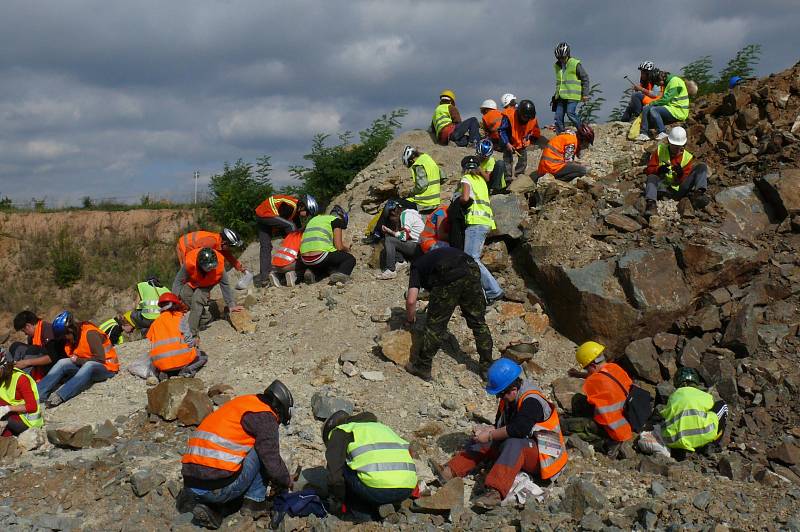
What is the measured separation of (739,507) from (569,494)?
1.27 m

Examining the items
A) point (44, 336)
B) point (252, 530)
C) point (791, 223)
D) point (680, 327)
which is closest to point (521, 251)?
point (680, 327)

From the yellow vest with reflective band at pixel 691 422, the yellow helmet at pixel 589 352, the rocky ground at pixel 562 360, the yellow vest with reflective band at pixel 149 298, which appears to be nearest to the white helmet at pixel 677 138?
the rocky ground at pixel 562 360

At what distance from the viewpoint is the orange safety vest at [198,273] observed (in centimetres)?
885

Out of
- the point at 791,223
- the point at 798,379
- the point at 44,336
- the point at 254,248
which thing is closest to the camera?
the point at 798,379

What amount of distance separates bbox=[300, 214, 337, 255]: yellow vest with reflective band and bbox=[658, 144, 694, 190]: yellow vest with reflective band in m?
4.92

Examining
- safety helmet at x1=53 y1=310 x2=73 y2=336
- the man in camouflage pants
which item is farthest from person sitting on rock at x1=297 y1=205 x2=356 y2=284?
safety helmet at x1=53 y1=310 x2=73 y2=336

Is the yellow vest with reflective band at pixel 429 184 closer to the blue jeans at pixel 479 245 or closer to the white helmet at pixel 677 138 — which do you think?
the blue jeans at pixel 479 245

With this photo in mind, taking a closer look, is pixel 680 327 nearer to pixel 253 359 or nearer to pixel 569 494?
pixel 569 494

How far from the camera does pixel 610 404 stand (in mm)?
6383

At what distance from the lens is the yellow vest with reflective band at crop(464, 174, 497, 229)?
8.44 m

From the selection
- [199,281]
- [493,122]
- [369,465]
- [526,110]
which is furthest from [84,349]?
[526,110]

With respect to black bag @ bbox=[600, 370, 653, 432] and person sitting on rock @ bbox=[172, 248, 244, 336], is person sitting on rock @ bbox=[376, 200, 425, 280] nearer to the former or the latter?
person sitting on rock @ bbox=[172, 248, 244, 336]

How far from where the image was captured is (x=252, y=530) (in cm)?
502

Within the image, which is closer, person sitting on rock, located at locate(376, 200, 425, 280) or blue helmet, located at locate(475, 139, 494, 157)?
blue helmet, located at locate(475, 139, 494, 157)
